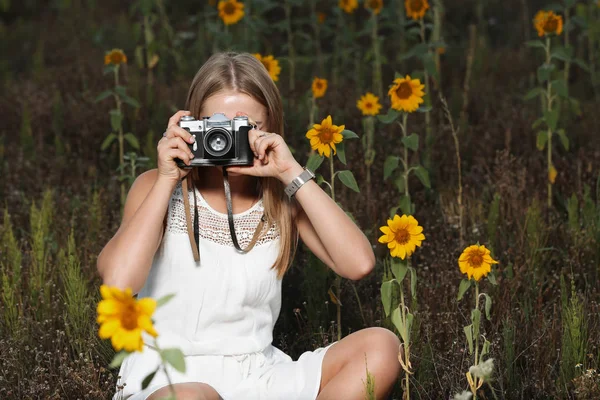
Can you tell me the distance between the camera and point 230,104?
2.62 metres

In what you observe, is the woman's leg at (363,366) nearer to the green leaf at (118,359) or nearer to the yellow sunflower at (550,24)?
the green leaf at (118,359)

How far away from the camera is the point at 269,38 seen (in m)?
6.91

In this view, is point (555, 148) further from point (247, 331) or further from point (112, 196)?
point (247, 331)

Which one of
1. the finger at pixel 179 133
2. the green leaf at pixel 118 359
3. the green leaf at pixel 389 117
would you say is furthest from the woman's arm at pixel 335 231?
the green leaf at pixel 118 359

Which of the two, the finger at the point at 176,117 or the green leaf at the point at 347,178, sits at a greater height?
the finger at the point at 176,117

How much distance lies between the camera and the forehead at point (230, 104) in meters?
2.62

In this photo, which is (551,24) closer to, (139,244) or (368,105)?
(368,105)

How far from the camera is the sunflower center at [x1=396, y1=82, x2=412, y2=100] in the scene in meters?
3.31

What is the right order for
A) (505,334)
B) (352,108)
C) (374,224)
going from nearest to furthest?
(505,334)
(374,224)
(352,108)

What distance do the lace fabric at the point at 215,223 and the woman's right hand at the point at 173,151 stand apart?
0.77 ft

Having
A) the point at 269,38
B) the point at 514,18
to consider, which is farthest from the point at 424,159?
the point at 514,18

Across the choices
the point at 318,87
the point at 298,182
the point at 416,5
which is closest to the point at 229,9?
the point at 416,5

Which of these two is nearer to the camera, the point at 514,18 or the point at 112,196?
the point at 112,196

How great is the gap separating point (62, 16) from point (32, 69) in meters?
1.40
